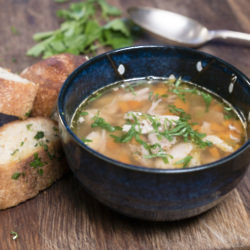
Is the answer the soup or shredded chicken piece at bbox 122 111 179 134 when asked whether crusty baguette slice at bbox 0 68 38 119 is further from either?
shredded chicken piece at bbox 122 111 179 134

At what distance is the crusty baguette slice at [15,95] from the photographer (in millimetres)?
2289

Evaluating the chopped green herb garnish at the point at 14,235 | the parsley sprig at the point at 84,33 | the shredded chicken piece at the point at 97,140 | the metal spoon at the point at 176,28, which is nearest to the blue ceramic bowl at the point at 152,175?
the shredded chicken piece at the point at 97,140

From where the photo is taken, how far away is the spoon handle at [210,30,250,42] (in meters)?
3.37

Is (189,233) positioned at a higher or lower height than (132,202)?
lower

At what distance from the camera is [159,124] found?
2.10 m

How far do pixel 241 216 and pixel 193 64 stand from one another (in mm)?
858

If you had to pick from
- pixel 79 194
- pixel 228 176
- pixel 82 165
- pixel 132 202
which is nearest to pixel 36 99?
pixel 79 194

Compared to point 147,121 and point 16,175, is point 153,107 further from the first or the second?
point 16,175

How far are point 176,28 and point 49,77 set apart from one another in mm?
1399

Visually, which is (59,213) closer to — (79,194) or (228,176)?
(79,194)

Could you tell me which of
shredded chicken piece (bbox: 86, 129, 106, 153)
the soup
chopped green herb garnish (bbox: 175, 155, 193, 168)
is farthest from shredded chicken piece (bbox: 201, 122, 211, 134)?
shredded chicken piece (bbox: 86, 129, 106, 153)

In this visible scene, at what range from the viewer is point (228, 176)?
1.75 metres

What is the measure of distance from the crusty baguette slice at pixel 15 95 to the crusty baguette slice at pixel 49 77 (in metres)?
0.10

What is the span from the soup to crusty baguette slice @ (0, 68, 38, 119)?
300 mm
